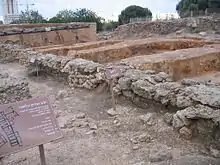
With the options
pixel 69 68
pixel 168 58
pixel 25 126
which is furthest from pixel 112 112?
pixel 168 58

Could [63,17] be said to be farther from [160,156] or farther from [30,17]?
[160,156]

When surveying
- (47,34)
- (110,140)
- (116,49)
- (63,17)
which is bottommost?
(110,140)

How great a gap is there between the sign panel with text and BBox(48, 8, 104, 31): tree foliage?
26.1 m

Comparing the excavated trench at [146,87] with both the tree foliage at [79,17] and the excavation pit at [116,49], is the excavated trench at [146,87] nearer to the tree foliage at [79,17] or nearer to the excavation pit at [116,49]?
the excavation pit at [116,49]

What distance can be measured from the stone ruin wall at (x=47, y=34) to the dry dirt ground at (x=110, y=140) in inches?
348

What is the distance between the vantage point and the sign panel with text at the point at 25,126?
120 inches

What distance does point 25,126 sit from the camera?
3.11 m

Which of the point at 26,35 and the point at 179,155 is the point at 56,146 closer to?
the point at 179,155

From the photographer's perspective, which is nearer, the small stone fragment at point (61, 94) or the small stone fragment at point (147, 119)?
the small stone fragment at point (147, 119)

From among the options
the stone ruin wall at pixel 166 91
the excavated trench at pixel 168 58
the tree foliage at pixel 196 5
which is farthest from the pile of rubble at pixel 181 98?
the tree foliage at pixel 196 5

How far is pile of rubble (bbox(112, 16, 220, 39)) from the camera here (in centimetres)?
1788

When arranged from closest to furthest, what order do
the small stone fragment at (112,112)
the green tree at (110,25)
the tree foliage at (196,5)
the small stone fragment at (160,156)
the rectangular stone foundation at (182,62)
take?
the small stone fragment at (160,156), the small stone fragment at (112,112), the rectangular stone foundation at (182,62), the tree foliage at (196,5), the green tree at (110,25)

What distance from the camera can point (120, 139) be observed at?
4246 millimetres

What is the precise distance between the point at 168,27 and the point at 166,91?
49.6ft
